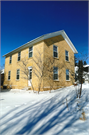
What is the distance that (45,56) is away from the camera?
10.5 meters

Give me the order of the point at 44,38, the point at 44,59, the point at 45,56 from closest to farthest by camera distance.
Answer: the point at 44,59, the point at 45,56, the point at 44,38

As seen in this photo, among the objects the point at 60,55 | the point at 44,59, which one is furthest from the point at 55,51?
the point at 44,59

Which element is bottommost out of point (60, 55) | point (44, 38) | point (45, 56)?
point (45, 56)

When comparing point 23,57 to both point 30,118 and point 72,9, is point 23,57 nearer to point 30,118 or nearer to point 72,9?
point 72,9

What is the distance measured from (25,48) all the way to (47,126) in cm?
1175

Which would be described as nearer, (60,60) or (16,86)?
(60,60)

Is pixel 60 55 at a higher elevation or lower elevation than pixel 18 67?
higher

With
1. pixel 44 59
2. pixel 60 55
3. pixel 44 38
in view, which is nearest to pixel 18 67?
pixel 44 59

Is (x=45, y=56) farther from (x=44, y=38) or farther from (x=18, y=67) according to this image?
(x=18, y=67)

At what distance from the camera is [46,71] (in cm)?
1012

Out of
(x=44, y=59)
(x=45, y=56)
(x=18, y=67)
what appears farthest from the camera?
(x=18, y=67)

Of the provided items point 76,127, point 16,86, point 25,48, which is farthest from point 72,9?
point 16,86

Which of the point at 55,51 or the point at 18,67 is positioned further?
the point at 18,67

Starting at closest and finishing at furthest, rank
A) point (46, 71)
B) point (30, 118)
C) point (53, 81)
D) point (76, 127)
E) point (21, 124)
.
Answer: point (76, 127), point (21, 124), point (30, 118), point (46, 71), point (53, 81)
